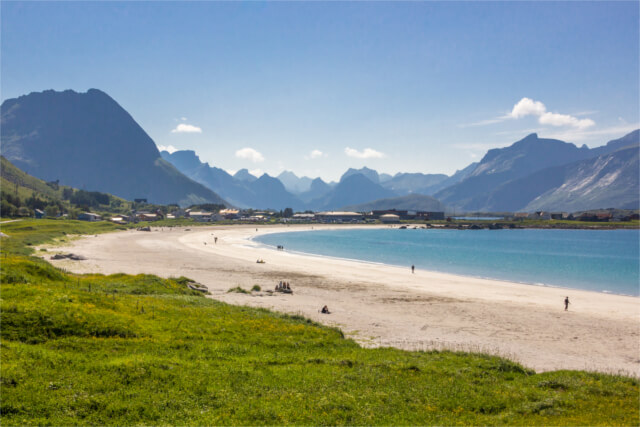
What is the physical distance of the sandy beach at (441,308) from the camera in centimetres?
2906

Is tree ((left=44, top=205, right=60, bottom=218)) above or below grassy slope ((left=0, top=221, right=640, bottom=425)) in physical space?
above

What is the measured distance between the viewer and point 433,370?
63.6 ft

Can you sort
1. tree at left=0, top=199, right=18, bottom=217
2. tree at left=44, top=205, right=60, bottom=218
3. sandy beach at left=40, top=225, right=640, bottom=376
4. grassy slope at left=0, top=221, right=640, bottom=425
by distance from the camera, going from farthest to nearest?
tree at left=44, top=205, right=60, bottom=218
tree at left=0, top=199, right=18, bottom=217
sandy beach at left=40, top=225, right=640, bottom=376
grassy slope at left=0, top=221, right=640, bottom=425

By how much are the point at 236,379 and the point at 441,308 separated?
3122cm

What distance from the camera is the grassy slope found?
13883mm

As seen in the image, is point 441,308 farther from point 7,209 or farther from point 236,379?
point 7,209

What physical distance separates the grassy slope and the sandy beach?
6.81 m

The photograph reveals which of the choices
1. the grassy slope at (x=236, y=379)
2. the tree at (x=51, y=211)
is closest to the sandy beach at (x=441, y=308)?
the grassy slope at (x=236, y=379)

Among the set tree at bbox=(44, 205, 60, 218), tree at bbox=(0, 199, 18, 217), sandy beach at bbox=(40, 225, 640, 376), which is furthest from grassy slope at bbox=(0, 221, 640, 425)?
tree at bbox=(44, 205, 60, 218)

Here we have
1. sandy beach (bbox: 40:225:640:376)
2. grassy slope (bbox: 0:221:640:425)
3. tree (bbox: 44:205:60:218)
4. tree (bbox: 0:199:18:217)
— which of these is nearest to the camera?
grassy slope (bbox: 0:221:640:425)

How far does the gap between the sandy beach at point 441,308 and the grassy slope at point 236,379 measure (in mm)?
6812

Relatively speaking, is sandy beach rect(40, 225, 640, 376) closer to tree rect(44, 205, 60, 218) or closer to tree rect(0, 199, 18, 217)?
tree rect(0, 199, 18, 217)

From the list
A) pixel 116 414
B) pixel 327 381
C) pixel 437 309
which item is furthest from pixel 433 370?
pixel 437 309

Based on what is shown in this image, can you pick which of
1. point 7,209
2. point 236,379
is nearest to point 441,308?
point 236,379
